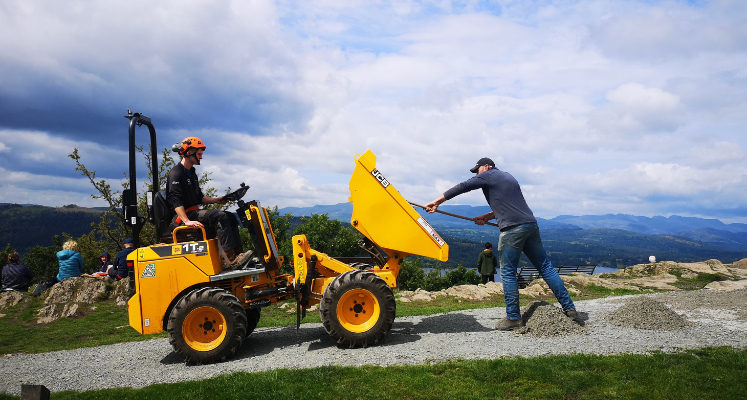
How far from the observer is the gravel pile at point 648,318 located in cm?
725

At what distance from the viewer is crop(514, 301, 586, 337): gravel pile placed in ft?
23.4

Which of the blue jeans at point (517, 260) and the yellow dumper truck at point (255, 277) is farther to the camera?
the blue jeans at point (517, 260)

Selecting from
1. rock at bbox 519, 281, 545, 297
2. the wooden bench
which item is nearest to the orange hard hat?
rock at bbox 519, 281, 545, 297

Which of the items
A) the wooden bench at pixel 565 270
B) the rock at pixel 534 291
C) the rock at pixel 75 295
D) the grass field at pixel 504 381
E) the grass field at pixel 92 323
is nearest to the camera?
the grass field at pixel 504 381

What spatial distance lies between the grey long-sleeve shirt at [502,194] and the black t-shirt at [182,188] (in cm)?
417

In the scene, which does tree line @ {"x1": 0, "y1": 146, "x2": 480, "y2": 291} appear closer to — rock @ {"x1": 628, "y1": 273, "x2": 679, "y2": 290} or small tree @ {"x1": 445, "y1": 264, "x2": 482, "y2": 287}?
small tree @ {"x1": 445, "y1": 264, "x2": 482, "y2": 287}

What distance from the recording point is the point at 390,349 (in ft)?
22.3

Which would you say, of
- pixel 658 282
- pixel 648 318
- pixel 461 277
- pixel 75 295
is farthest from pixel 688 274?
pixel 75 295

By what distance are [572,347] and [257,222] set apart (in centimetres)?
503

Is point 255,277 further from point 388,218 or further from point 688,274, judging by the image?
point 688,274

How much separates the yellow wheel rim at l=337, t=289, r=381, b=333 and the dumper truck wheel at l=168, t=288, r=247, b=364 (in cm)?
151

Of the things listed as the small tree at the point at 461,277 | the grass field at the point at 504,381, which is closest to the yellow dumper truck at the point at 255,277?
the grass field at the point at 504,381

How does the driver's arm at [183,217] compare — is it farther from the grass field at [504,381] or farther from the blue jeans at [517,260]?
the blue jeans at [517,260]

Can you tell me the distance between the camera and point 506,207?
7.60 metres
